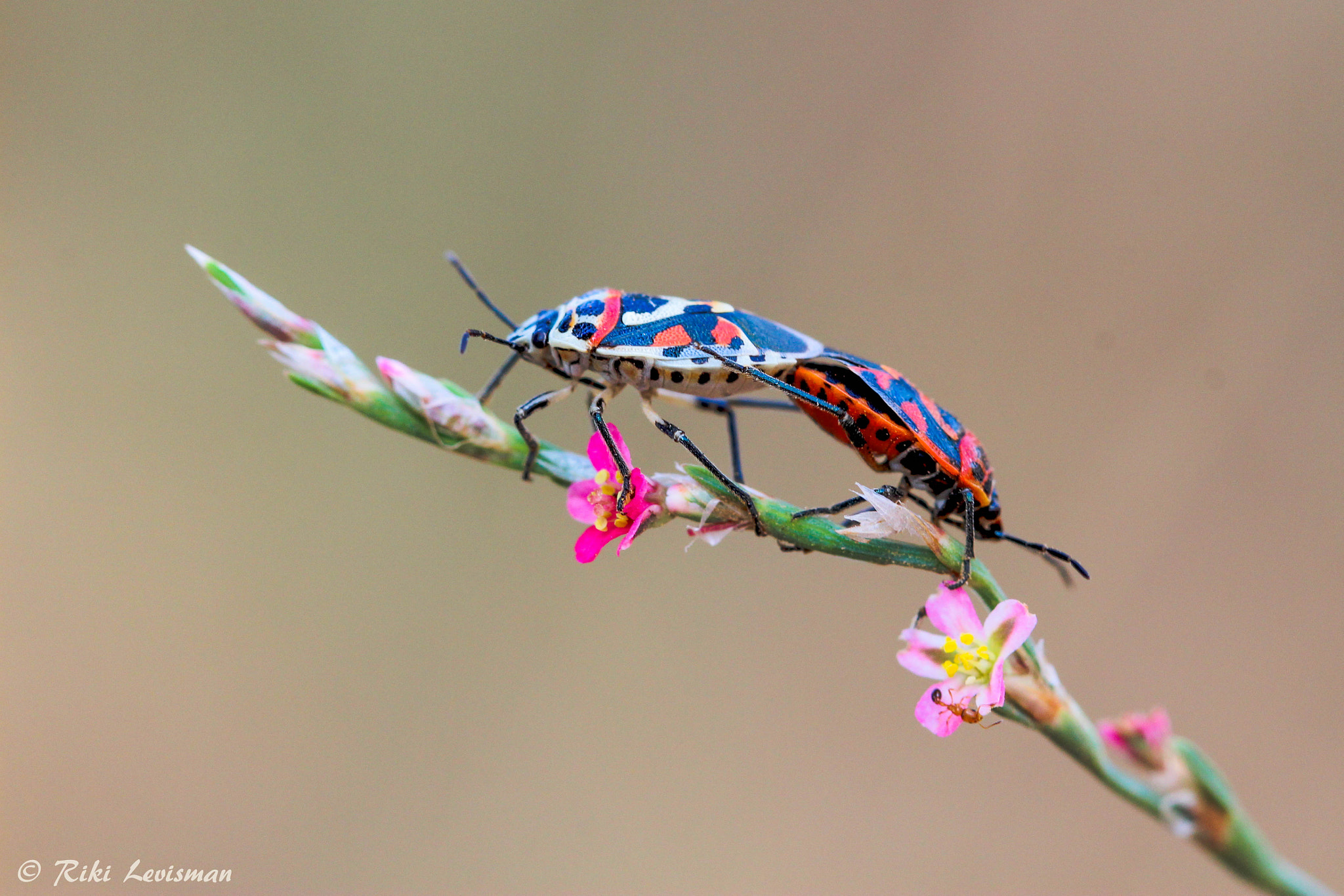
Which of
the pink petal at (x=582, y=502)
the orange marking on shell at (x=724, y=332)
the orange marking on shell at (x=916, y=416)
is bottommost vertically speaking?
the pink petal at (x=582, y=502)

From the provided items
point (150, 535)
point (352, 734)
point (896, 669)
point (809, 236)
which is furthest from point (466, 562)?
point (809, 236)

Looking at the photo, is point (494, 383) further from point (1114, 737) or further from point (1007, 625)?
point (1114, 737)

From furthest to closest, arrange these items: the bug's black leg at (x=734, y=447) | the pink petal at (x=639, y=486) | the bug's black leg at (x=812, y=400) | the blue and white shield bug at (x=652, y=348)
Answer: the bug's black leg at (x=734, y=447) → the blue and white shield bug at (x=652, y=348) → the bug's black leg at (x=812, y=400) → the pink petal at (x=639, y=486)

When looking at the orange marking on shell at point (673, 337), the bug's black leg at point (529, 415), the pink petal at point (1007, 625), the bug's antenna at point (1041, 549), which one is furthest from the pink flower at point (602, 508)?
the bug's antenna at point (1041, 549)

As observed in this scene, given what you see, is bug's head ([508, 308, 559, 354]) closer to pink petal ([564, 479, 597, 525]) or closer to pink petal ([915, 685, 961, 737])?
pink petal ([564, 479, 597, 525])

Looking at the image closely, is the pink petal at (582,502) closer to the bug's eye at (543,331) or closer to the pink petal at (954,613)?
the bug's eye at (543,331)

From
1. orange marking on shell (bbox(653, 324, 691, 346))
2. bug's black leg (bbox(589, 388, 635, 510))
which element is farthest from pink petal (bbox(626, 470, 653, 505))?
orange marking on shell (bbox(653, 324, 691, 346))
